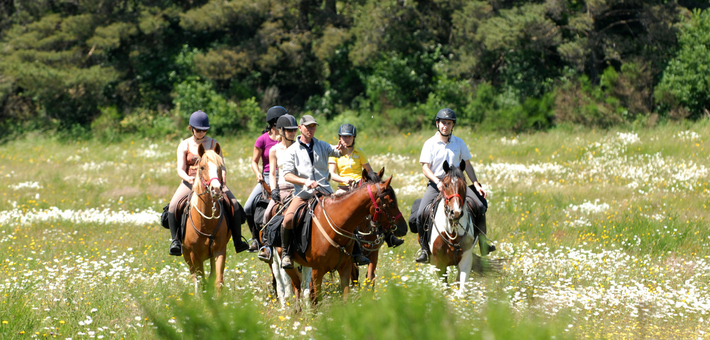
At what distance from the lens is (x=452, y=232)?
8.57 metres

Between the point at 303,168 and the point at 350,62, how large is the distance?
31.6 m

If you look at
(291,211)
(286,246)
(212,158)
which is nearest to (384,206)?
(291,211)

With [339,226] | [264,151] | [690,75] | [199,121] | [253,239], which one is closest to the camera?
[339,226]

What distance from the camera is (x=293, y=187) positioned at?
8586mm

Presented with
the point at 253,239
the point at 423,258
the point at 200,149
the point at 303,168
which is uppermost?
the point at 200,149

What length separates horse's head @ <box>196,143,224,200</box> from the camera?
26.1ft

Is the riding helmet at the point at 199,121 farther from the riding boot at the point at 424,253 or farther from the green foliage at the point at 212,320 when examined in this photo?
the green foliage at the point at 212,320

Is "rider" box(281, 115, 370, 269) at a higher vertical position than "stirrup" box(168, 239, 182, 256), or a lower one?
higher

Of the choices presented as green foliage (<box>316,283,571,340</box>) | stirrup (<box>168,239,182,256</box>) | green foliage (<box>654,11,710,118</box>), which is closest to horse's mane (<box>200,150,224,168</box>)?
stirrup (<box>168,239,182,256</box>)

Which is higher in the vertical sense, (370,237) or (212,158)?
(212,158)

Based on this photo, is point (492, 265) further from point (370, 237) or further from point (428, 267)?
point (370, 237)

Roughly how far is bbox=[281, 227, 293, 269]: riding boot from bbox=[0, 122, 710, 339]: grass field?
0.57m

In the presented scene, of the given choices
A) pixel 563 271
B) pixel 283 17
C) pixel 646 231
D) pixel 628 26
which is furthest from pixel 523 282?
pixel 283 17

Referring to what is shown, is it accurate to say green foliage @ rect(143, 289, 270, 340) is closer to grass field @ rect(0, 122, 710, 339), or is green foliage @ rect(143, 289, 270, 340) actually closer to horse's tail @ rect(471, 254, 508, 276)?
grass field @ rect(0, 122, 710, 339)
